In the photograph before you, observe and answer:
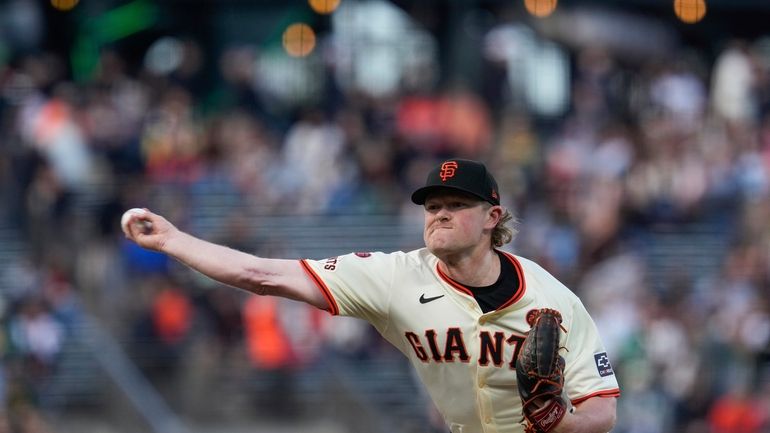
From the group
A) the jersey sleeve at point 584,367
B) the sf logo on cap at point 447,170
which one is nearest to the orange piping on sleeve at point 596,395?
the jersey sleeve at point 584,367

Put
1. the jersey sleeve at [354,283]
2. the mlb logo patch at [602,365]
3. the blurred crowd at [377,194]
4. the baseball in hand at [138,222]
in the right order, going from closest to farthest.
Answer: the baseball in hand at [138,222] < the mlb logo patch at [602,365] < the jersey sleeve at [354,283] < the blurred crowd at [377,194]

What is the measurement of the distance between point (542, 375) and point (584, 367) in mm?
564

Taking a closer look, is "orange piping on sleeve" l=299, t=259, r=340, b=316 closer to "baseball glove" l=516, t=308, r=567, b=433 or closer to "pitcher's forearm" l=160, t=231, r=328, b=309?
"pitcher's forearm" l=160, t=231, r=328, b=309

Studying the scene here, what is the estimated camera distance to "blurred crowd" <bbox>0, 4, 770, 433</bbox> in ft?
52.7

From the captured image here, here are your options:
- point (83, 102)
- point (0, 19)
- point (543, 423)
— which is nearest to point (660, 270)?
point (83, 102)

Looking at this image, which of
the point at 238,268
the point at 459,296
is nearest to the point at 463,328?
the point at 459,296

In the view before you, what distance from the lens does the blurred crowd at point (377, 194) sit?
633 inches

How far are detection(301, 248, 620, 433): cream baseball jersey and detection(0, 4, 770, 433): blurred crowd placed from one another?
8.72 metres

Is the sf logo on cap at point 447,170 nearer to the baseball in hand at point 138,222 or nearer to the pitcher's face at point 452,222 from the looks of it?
the pitcher's face at point 452,222

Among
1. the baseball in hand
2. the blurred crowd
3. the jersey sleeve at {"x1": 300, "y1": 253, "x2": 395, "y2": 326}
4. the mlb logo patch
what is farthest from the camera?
the blurred crowd

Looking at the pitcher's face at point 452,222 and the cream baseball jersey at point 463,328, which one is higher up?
the pitcher's face at point 452,222

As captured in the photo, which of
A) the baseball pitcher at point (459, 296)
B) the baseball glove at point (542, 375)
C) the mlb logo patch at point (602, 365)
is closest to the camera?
the baseball glove at point (542, 375)

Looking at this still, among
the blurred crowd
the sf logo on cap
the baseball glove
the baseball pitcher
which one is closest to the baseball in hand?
the baseball pitcher

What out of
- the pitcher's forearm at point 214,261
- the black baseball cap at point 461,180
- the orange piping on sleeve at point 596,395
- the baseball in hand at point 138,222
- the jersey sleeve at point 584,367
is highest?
the black baseball cap at point 461,180
